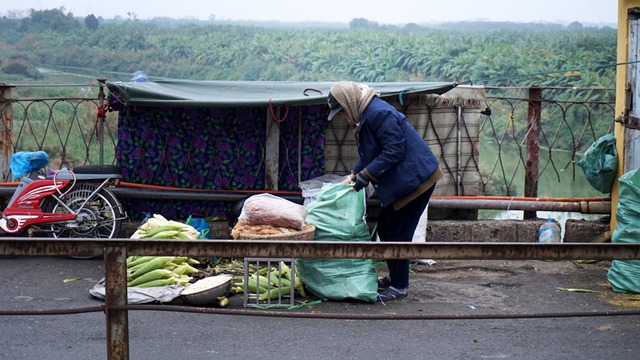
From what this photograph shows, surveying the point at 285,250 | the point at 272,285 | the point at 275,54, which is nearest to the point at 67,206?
the point at 272,285

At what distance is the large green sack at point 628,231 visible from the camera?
6398mm

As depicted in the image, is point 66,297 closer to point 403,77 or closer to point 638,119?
point 638,119

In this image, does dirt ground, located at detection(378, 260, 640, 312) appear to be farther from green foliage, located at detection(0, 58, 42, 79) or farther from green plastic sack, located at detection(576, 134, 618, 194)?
green foliage, located at detection(0, 58, 42, 79)

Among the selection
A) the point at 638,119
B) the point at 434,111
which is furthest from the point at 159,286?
the point at 638,119

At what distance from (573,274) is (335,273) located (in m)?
2.24

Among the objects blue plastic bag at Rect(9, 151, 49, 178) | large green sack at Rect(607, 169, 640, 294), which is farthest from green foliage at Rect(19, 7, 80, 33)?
large green sack at Rect(607, 169, 640, 294)

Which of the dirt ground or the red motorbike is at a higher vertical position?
the red motorbike

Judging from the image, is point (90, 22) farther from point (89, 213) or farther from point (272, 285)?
point (272, 285)

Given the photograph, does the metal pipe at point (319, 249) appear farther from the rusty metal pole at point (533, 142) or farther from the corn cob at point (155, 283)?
the rusty metal pole at point (533, 142)

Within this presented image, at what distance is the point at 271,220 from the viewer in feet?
21.2

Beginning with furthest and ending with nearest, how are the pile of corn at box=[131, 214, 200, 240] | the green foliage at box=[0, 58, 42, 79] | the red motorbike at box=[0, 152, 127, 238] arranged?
the green foliage at box=[0, 58, 42, 79]
the red motorbike at box=[0, 152, 127, 238]
the pile of corn at box=[131, 214, 200, 240]

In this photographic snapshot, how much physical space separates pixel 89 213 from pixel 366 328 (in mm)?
3177

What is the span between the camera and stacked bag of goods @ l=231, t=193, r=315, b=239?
6.36m

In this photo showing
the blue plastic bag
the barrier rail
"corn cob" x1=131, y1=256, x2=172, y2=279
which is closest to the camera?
the barrier rail
